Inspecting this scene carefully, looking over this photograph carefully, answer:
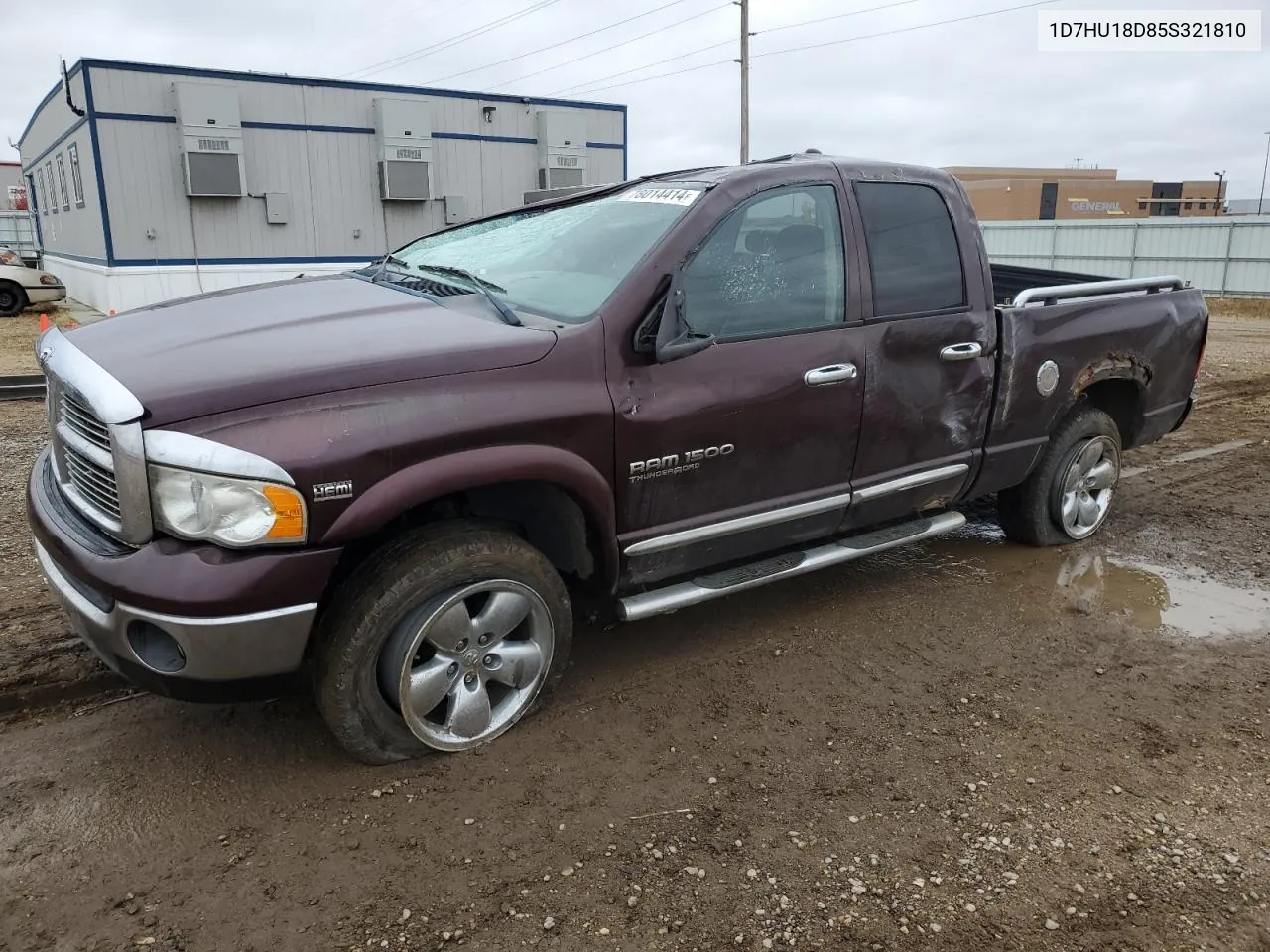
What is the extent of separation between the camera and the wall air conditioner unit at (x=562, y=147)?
2014 centimetres

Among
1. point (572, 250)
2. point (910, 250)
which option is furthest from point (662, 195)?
point (910, 250)

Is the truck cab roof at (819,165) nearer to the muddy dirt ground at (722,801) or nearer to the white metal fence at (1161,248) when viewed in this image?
the muddy dirt ground at (722,801)

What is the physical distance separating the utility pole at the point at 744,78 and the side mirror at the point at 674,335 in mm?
21935

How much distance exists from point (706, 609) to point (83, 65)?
16.2 meters

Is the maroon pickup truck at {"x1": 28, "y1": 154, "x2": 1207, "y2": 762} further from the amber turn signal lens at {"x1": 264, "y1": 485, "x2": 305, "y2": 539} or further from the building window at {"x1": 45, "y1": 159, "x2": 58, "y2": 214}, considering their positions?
the building window at {"x1": 45, "y1": 159, "x2": 58, "y2": 214}

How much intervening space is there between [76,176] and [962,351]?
19.4 meters

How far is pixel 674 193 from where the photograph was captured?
3.53 metres

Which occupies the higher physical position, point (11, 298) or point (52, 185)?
point (52, 185)

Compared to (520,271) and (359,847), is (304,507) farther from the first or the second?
(520,271)

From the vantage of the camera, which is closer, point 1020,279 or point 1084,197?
point 1020,279

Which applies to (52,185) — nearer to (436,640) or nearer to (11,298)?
(11,298)

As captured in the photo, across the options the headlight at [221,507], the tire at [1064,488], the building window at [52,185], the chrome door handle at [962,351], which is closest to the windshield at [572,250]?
the headlight at [221,507]

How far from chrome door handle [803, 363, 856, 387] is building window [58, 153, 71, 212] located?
20.9m

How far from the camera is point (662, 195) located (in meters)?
3.59
